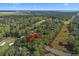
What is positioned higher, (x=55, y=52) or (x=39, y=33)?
(x=39, y=33)

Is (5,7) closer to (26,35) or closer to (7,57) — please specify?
(26,35)

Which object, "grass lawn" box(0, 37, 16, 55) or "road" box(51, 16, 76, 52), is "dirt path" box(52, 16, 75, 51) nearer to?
"road" box(51, 16, 76, 52)

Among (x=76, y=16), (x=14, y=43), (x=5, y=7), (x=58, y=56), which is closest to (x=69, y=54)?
(x=58, y=56)

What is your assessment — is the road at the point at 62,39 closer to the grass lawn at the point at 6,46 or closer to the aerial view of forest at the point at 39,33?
the aerial view of forest at the point at 39,33

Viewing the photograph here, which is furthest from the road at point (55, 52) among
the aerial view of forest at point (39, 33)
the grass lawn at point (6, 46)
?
the grass lawn at point (6, 46)

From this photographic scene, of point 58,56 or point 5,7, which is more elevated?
point 5,7

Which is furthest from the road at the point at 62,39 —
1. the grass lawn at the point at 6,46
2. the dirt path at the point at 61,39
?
the grass lawn at the point at 6,46

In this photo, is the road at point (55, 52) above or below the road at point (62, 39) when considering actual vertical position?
below

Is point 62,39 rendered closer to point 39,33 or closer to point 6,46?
point 39,33

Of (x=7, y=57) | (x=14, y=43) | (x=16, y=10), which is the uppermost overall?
(x=16, y=10)

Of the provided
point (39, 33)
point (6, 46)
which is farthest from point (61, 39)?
point (6, 46)
